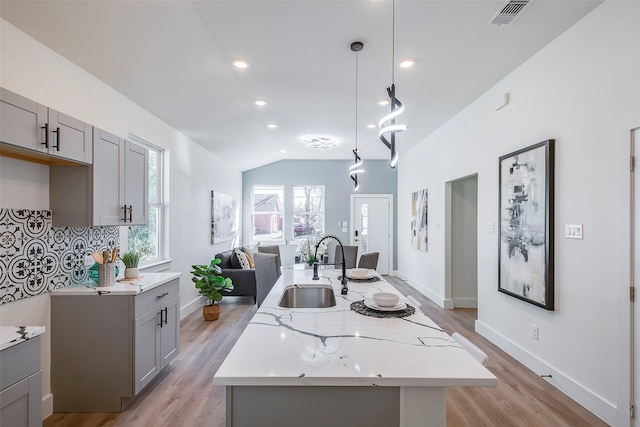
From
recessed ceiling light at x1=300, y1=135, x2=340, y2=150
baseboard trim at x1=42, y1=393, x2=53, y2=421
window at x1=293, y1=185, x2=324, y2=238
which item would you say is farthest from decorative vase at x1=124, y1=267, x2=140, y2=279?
window at x1=293, y1=185, x2=324, y2=238

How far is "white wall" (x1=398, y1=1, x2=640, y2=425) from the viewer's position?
80.7 inches

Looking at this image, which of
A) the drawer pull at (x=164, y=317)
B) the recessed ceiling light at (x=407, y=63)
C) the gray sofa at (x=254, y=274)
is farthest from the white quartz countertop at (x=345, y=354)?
the gray sofa at (x=254, y=274)

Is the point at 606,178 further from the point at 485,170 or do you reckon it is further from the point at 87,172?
the point at 87,172

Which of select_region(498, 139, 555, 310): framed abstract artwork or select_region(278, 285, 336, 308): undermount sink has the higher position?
select_region(498, 139, 555, 310): framed abstract artwork

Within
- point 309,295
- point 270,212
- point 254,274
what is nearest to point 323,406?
point 309,295

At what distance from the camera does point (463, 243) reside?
5.05 m

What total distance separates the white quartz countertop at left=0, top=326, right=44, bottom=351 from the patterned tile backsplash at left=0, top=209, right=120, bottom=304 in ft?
1.56

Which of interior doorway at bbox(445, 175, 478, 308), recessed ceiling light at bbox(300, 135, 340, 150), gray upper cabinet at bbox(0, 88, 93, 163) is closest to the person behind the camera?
gray upper cabinet at bbox(0, 88, 93, 163)

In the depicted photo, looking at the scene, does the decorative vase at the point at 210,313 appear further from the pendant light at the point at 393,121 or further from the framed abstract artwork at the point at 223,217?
the pendant light at the point at 393,121

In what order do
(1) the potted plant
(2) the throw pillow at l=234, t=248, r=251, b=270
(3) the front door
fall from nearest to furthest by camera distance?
(1) the potted plant < (2) the throw pillow at l=234, t=248, r=251, b=270 < (3) the front door

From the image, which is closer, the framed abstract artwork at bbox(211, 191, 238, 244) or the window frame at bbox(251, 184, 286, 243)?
the framed abstract artwork at bbox(211, 191, 238, 244)

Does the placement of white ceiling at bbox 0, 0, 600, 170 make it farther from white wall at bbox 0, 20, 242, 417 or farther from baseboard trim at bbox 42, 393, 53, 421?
baseboard trim at bbox 42, 393, 53, 421

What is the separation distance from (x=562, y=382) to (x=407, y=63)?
2921 millimetres

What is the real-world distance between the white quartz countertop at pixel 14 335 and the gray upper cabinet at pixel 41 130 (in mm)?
946
